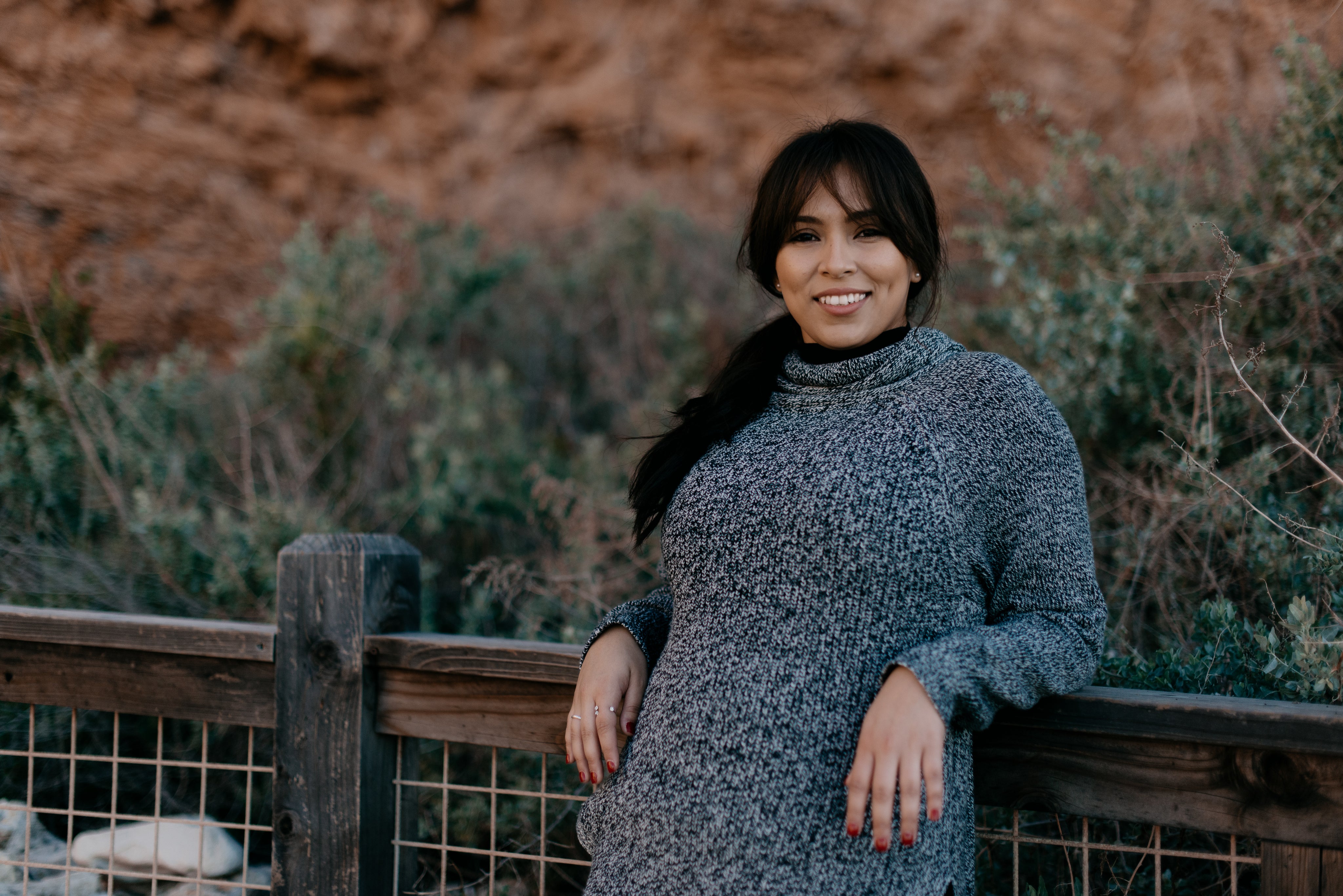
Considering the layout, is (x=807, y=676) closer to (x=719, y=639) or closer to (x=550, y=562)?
(x=719, y=639)

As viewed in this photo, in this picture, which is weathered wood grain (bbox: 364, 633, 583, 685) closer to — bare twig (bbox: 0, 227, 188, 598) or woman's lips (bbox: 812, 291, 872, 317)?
woman's lips (bbox: 812, 291, 872, 317)

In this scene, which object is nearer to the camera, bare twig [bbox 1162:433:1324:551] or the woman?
the woman

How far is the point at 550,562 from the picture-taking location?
123 inches

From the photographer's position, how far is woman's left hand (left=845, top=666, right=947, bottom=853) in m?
1.14

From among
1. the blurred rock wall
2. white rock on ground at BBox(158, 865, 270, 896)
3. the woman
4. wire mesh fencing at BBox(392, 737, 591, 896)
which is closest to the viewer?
the woman

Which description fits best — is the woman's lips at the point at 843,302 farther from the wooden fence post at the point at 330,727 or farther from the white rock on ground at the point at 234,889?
the white rock on ground at the point at 234,889

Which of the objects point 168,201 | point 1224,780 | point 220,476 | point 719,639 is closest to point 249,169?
point 168,201

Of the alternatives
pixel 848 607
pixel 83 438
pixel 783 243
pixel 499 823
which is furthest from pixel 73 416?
pixel 848 607

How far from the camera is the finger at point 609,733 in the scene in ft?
4.90

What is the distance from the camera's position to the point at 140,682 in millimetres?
2021

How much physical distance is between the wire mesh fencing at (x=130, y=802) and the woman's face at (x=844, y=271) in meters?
1.81

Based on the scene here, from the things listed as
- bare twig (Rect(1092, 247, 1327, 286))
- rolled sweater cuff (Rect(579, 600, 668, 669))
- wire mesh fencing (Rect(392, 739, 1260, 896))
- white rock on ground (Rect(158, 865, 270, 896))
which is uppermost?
bare twig (Rect(1092, 247, 1327, 286))

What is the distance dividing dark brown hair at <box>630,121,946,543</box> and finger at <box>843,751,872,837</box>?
0.62 metres

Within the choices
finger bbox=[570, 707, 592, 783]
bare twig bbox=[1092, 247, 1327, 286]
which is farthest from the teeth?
bare twig bbox=[1092, 247, 1327, 286]
